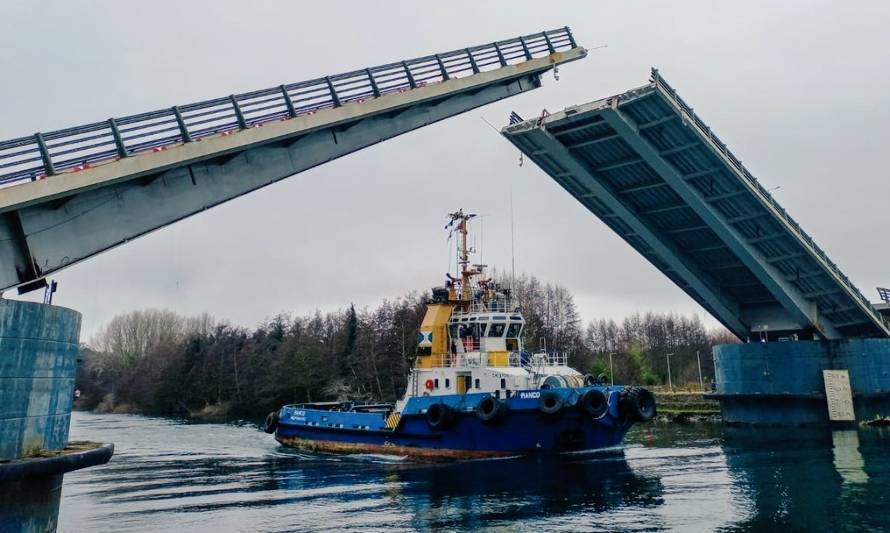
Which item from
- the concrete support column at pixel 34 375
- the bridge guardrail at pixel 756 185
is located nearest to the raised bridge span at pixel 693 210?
the bridge guardrail at pixel 756 185

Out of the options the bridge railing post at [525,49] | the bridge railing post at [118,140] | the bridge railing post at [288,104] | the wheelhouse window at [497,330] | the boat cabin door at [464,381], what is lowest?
the boat cabin door at [464,381]

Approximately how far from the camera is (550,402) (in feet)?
54.3

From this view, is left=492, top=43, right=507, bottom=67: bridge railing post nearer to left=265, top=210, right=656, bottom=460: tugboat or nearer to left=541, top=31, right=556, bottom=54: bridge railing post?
left=541, top=31, right=556, bottom=54: bridge railing post

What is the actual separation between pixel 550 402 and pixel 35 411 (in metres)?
12.4

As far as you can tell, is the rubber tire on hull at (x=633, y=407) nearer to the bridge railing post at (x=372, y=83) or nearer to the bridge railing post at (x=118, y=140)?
the bridge railing post at (x=372, y=83)

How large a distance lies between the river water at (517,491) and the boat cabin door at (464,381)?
94.2 inches

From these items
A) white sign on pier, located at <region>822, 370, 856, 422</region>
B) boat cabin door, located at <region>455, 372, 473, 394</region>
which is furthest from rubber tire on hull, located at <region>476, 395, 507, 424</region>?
white sign on pier, located at <region>822, 370, 856, 422</region>

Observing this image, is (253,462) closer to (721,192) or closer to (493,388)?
(493,388)

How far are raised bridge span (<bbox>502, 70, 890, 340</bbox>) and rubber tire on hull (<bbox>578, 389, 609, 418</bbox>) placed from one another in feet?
19.5

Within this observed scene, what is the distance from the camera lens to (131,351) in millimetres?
76750

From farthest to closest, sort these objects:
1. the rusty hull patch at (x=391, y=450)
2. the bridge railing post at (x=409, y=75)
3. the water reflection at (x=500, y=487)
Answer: the rusty hull patch at (x=391, y=450) < the bridge railing post at (x=409, y=75) < the water reflection at (x=500, y=487)

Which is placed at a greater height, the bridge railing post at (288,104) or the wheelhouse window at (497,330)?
the bridge railing post at (288,104)

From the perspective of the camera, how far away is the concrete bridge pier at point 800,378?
23.7 metres

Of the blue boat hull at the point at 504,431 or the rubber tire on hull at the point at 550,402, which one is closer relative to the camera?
the rubber tire on hull at the point at 550,402
